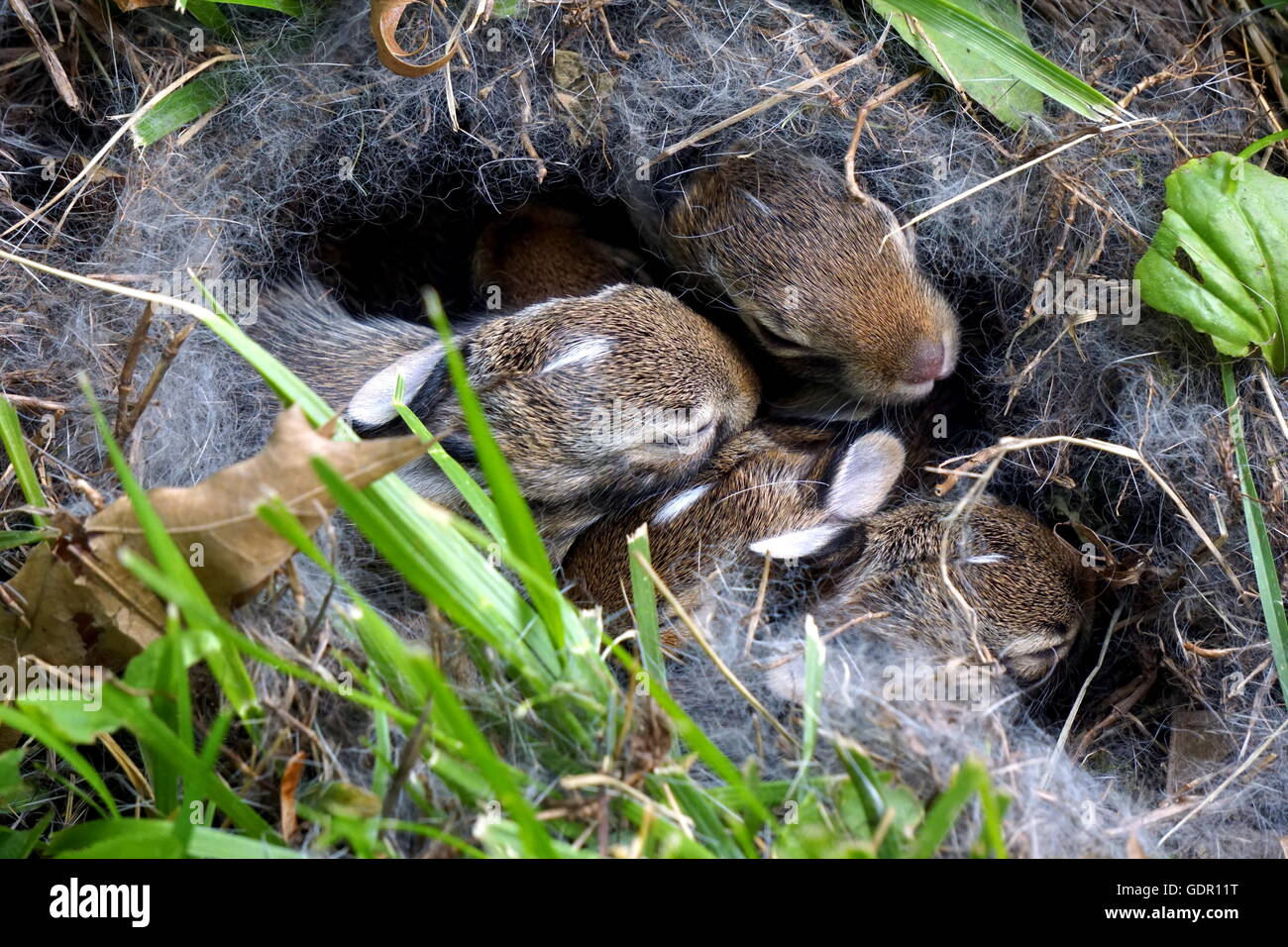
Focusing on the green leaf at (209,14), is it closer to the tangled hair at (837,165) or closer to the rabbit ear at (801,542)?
the tangled hair at (837,165)

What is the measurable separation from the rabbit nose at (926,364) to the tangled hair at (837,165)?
193 mm

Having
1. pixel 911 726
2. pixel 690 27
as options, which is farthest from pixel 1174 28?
pixel 911 726

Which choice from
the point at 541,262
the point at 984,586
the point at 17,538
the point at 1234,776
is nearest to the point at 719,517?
the point at 984,586

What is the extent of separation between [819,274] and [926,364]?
0.35 meters

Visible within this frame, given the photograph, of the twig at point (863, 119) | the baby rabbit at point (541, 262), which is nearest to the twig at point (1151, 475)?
the twig at point (863, 119)

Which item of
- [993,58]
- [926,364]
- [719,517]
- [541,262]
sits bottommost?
[719,517]

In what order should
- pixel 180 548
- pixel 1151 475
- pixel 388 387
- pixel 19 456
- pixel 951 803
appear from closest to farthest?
pixel 951 803, pixel 180 548, pixel 19 456, pixel 1151 475, pixel 388 387

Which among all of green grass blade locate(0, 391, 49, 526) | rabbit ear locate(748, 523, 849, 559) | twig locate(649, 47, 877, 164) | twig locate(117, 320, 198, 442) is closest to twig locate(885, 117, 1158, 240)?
twig locate(649, 47, 877, 164)

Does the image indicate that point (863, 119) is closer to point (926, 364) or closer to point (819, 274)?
point (819, 274)

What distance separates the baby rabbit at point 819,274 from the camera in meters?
2.53

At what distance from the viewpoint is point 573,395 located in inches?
95.0

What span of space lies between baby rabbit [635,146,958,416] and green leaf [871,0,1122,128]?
37cm

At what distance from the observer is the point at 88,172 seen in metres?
2.48

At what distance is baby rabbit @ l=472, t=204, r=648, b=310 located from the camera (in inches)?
115
